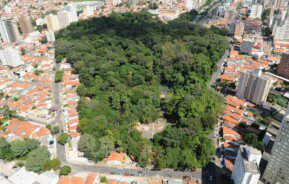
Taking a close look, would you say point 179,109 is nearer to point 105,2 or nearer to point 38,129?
point 38,129

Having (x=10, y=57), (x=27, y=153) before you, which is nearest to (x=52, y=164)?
(x=27, y=153)

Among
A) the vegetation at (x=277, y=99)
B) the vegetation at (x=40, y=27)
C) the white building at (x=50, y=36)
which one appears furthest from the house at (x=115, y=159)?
the vegetation at (x=40, y=27)

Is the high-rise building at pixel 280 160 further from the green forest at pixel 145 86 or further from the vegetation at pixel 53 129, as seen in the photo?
the vegetation at pixel 53 129

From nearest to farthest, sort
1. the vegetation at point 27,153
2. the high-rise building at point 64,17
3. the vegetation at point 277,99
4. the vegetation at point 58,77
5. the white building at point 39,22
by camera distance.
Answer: the vegetation at point 27,153
the vegetation at point 277,99
the vegetation at point 58,77
the high-rise building at point 64,17
the white building at point 39,22

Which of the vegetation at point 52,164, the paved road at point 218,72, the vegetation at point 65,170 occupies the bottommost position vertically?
the vegetation at point 65,170

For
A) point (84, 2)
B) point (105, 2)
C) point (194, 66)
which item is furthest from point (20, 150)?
point (84, 2)

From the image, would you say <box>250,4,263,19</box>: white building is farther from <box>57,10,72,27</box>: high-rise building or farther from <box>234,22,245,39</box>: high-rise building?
<box>57,10,72,27</box>: high-rise building
